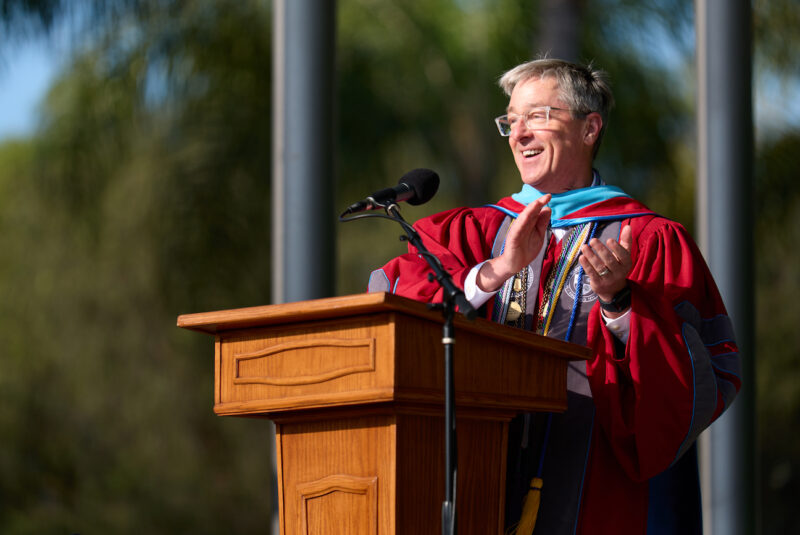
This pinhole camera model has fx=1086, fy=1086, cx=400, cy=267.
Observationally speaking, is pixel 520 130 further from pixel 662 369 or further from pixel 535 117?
pixel 662 369

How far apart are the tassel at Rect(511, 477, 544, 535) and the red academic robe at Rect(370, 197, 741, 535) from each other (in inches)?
6.4

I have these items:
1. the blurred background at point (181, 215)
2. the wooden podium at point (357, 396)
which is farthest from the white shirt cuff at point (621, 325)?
the blurred background at point (181, 215)

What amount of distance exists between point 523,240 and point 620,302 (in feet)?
1.06

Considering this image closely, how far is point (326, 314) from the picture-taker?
225 cm

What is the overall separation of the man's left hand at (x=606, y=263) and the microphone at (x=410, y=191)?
414mm

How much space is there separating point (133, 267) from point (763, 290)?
23.5 ft

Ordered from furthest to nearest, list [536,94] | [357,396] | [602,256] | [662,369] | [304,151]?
1. [304,151]
2. [536,94]
3. [662,369]
4. [602,256]
5. [357,396]

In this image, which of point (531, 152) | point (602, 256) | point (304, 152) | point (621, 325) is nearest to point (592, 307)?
point (621, 325)

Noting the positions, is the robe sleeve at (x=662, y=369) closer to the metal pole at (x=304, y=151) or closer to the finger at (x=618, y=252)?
the finger at (x=618, y=252)

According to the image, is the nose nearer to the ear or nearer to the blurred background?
the ear

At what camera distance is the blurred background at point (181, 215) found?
11875mm

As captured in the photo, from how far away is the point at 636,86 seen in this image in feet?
44.0

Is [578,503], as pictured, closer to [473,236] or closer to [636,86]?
[473,236]

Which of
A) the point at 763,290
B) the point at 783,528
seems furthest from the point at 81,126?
the point at 783,528
